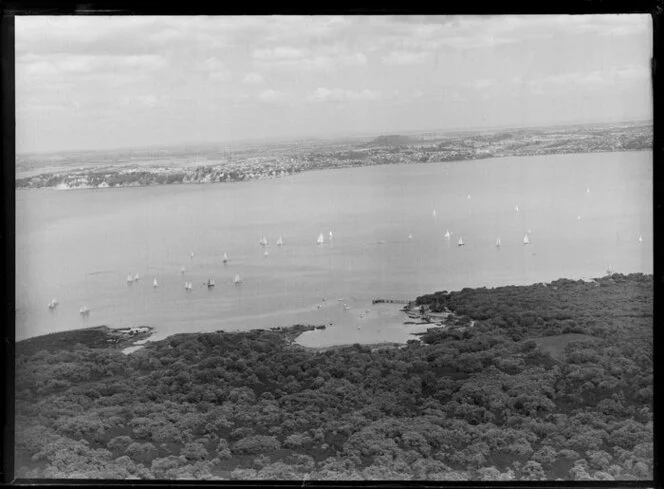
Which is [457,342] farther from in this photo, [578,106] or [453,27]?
[453,27]

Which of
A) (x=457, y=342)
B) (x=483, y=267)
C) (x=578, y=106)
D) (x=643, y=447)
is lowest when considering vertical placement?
(x=643, y=447)

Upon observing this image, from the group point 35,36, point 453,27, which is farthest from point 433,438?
point 35,36

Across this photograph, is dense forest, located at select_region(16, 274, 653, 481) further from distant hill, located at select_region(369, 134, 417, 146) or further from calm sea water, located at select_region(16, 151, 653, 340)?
distant hill, located at select_region(369, 134, 417, 146)

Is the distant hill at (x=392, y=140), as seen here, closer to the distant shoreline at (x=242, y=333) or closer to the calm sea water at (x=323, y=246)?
the calm sea water at (x=323, y=246)

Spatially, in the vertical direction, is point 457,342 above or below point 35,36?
below

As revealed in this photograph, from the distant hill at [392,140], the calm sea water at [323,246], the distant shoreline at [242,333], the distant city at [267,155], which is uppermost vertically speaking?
the distant hill at [392,140]

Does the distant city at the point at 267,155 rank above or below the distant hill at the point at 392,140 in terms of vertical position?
below

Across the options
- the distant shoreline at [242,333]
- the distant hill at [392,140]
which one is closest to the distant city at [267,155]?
the distant hill at [392,140]
